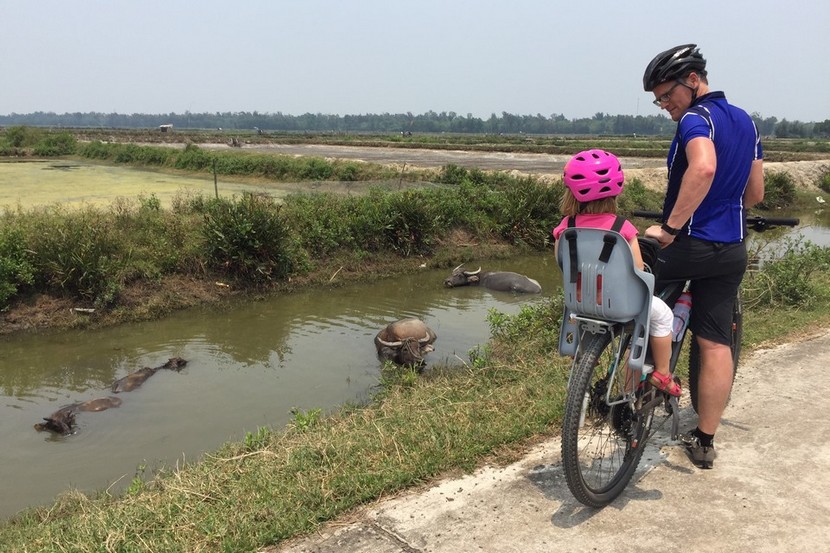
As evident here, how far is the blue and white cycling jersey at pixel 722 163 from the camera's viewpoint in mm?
2850

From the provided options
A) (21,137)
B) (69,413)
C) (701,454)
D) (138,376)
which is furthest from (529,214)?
(21,137)

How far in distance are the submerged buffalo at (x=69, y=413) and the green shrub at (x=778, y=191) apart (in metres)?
24.9

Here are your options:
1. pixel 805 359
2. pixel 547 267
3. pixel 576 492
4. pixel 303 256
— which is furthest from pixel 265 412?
pixel 547 267

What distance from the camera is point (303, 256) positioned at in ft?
39.8

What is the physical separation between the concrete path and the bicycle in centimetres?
16

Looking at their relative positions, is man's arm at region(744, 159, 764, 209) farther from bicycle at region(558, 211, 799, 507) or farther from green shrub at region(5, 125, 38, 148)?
green shrub at region(5, 125, 38, 148)

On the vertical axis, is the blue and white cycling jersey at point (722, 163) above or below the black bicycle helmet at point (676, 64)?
below

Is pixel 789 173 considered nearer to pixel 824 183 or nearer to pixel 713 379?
pixel 824 183

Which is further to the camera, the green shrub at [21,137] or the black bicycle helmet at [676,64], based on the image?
the green shrub at [21,137]

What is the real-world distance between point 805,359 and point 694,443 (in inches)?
92.2

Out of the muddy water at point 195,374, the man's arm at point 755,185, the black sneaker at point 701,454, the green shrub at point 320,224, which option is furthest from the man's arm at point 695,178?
the green shrub at point 320,224

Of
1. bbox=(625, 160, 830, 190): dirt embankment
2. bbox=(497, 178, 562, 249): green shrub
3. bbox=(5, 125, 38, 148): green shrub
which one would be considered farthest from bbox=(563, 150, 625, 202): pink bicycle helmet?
bbox=(5, 125, 38, 148): green shrub

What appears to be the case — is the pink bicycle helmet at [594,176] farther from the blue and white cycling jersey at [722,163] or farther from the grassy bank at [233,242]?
the grassy bank at [233,242]

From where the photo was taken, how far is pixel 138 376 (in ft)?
23.8
